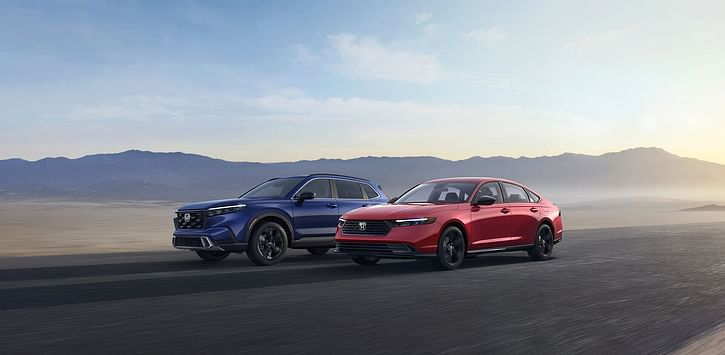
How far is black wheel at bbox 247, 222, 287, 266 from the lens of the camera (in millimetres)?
15297

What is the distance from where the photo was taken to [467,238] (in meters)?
14.6

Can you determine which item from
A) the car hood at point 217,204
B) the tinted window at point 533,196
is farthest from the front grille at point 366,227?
the tinted window at point 533,196

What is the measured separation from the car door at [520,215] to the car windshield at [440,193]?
104cm

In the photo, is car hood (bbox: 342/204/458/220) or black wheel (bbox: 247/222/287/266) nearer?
car hood (bbox: 342/204/458/220)

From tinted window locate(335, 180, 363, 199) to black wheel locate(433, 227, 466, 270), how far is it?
3.45m

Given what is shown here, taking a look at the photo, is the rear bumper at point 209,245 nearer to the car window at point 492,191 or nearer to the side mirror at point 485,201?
the side mirror at point 485,201

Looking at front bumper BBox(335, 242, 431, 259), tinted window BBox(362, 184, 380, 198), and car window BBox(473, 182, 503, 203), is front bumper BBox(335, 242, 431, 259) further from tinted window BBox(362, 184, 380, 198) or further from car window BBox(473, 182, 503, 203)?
tinted window BBox(362, 184, 380, 198)

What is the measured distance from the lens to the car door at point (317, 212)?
1611 centimetres

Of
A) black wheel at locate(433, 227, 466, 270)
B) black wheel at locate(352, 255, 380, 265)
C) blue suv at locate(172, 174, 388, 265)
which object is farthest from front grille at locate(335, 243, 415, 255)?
blue suv at locate(172, 174, 388, 265)

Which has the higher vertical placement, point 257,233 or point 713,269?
point 257,233

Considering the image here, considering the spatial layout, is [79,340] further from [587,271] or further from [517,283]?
[587,271]

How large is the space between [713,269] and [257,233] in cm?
852

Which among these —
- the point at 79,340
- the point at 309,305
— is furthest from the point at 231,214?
the point at 79,340

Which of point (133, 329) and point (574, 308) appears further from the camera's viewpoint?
point (574, 308)
